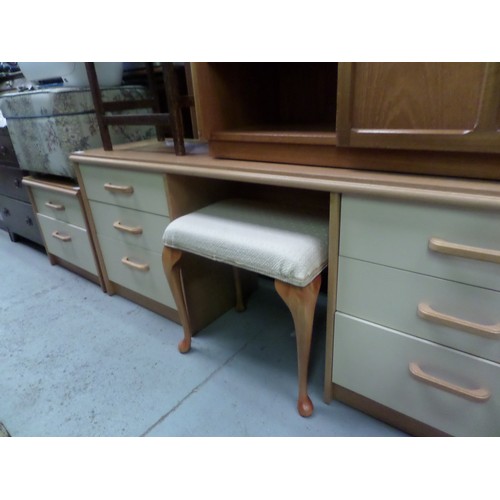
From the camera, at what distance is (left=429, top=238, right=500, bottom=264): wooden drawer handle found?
0.58m

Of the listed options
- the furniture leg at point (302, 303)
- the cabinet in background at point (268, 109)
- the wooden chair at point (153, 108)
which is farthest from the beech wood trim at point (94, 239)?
the furniture leg at point (302, 303)

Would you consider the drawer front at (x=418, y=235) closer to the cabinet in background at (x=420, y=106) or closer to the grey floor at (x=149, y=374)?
the cabinet in background at (x=420, y=106)

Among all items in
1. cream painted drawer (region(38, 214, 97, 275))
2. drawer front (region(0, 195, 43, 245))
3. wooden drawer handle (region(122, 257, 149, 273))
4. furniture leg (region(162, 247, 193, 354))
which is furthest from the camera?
drawer front (region(0, 195, 43, 245))

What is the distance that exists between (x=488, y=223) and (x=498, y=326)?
20 centimetres

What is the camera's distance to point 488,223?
57 centimetres

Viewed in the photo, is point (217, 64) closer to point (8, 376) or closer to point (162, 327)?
point (162, 327)

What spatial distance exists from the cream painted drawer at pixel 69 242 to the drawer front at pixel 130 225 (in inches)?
7.3

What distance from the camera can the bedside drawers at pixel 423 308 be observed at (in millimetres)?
618

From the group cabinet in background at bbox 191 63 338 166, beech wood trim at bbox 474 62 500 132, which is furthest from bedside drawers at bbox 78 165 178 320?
beech wood trim at bbox 474 62 500 132

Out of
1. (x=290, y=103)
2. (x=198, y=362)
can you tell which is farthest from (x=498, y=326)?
(x=290, y=103)

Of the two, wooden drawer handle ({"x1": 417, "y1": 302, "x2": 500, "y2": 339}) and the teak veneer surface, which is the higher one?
the teak veneer surface

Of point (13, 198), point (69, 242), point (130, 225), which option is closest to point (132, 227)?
point (130, 225)

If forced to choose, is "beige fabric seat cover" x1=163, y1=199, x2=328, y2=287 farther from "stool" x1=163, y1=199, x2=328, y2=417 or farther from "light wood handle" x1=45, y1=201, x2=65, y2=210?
"light wood handle" x1=45, y1=201, x2=65, y2=210

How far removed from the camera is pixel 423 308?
69cm
